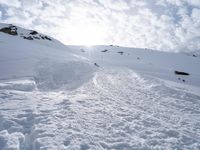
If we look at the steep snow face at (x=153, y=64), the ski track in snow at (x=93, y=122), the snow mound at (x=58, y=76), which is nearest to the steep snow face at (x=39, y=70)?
the snow mound at (x=58, y=76)

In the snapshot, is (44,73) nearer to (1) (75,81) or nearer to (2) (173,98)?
(1) (75,81)

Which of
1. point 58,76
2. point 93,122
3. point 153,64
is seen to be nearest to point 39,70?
point 58,76

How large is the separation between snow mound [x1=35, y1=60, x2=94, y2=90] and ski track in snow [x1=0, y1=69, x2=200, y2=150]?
2.08 m

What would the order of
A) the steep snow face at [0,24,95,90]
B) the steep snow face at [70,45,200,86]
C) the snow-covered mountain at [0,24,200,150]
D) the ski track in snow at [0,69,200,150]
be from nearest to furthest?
1. the ski track in snow at [0,69,200,150]
2. the snow-covered mountain at [0,24,200,150]
3. the steep snow face at [0,24,95,90]
4. the steep snow face at [70,45,200,86]

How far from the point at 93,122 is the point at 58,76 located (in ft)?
32.4

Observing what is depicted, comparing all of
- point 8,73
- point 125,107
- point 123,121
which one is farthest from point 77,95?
point 8,73

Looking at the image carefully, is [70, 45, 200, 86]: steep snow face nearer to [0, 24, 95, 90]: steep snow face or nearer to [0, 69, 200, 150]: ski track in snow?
[0, 24, 95, 90]: steep snow face

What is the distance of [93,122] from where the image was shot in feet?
29.7

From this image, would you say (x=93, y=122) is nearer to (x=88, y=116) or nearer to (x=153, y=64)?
(x=88, y=116)

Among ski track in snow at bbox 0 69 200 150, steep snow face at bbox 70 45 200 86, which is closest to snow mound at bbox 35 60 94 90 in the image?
ski track in snow at bbox 0 69 200 150

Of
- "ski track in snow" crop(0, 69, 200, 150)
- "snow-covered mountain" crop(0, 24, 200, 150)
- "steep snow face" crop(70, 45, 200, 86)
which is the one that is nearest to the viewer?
Answer: "ski track in snow" crop(0, 69, 200, 150)

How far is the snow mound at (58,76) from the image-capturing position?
15.7 m

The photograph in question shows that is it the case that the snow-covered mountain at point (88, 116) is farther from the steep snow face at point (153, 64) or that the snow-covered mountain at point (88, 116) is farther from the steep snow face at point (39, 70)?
the steep snow face at point (153, 64)

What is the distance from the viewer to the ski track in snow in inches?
289
